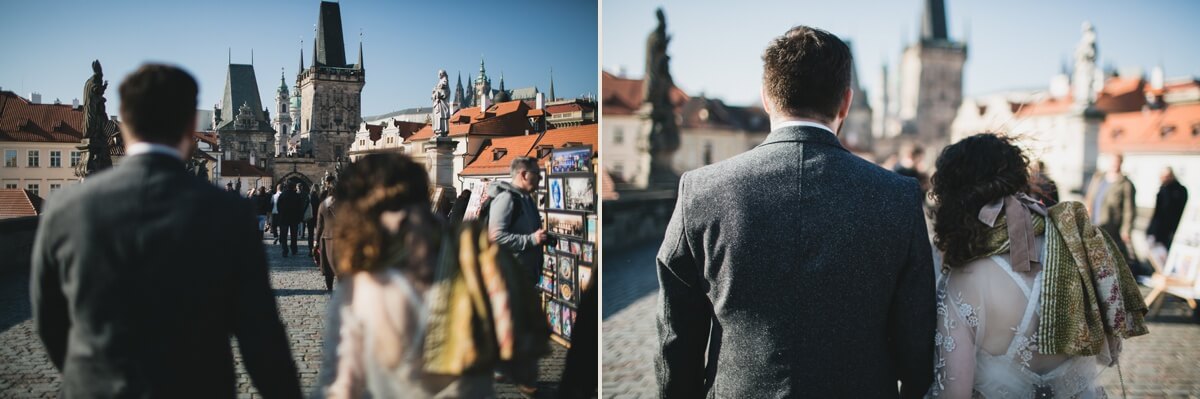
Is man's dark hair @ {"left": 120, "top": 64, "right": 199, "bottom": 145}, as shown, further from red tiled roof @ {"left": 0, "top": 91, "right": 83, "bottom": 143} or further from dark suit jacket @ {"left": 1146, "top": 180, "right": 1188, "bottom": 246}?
dark suit jacket @ {"left": 1146, "top": 180, "right": 1188, "bottom": 246}

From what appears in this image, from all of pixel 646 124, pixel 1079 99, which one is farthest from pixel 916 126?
pixel 646 124

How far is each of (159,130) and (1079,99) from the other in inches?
870

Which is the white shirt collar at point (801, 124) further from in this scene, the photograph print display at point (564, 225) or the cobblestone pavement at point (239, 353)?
the photograph print display at point (564, 225)

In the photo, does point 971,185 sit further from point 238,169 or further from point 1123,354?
point 1123,354

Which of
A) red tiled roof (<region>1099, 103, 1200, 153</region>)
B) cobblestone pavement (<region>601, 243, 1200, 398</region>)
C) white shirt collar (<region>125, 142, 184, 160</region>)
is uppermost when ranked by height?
red tiled roof (<region>1099, 103, 1200, 153</region>)

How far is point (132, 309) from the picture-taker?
1798 millimetres

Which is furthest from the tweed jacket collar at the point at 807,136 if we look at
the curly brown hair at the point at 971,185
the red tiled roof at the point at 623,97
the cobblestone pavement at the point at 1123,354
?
the red tiled roof at the point at 623,97

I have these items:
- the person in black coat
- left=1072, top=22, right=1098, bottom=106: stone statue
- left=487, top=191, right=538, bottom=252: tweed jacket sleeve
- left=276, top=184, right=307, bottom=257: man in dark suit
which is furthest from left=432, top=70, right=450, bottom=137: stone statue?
left=1072, top=22, right=1098, bottom=106: stone statue

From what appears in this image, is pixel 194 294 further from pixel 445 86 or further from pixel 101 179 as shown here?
pixel 445 86

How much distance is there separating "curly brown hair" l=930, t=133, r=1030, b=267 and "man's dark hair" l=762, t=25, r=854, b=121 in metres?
0.64

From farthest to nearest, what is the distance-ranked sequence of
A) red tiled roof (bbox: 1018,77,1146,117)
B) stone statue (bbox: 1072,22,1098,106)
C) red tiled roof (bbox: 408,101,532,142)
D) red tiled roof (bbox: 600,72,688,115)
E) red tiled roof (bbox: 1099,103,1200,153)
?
1. red tiled roof (bbox: 1018,77,1146,117)
2. red tiled roof (bbox: 1099,103,1200,153)
3. stone statue (bbox: 1072,22,1098,106)
4. red tiled roof (bbox: 600,72,688,115)
5. red tiled roof (bbox: 408,101,532,142)

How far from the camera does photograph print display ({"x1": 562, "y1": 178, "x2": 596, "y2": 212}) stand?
345cm

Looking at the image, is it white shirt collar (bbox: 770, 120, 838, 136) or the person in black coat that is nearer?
white shirt collar (bbox: 770, 120, 838, 136)

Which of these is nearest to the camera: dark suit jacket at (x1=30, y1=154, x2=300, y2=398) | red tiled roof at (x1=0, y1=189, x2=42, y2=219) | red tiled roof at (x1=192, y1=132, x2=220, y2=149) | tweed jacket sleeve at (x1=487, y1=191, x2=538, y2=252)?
dark suit jacket at (x1=30, y1=154, x2=300, y2=398)
